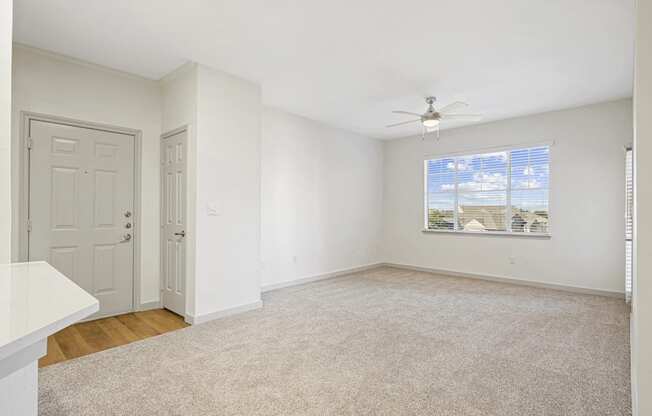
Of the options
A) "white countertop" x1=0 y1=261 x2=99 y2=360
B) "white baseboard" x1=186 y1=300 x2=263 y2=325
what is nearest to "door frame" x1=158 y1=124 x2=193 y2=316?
"white baseboard" x1=186 y1=300 x2=263 y2=325

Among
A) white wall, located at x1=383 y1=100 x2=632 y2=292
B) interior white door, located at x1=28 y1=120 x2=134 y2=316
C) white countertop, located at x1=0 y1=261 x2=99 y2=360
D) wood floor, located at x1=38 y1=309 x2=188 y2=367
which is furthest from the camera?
white wall, located at x1=383 y1=100 x2=632 y2=292

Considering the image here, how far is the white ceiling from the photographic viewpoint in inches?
105

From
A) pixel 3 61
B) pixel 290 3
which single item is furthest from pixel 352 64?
pixel 3 61

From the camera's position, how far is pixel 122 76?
3850mm

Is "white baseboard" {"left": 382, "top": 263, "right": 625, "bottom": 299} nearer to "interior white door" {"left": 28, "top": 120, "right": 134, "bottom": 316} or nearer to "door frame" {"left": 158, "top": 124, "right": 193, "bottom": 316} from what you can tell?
"door frame" {"left": 158, "top": 124, "right": 193, "bottom": 316}

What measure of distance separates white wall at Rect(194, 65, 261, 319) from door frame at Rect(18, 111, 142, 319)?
2.99ft

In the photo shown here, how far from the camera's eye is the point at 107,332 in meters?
3.28

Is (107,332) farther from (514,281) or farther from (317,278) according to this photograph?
(514,281)

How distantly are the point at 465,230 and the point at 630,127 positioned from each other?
2663 mm

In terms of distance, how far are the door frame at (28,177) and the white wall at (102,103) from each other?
35 millimetres

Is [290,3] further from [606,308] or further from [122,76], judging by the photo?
[606,308]

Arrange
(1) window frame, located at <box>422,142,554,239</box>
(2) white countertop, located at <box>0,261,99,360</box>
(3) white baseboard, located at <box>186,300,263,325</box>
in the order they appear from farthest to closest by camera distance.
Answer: (1) window frame, located at <box>422,142,554,239</box> < (3) white baseboard, located at <box>186,300,263,325</box> < (2) white countertop, located at <box>0,261,99,360</box>

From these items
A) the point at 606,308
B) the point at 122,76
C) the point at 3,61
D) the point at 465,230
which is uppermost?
the point at 122,76

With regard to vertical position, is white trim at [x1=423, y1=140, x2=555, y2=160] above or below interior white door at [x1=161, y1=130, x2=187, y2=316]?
above
